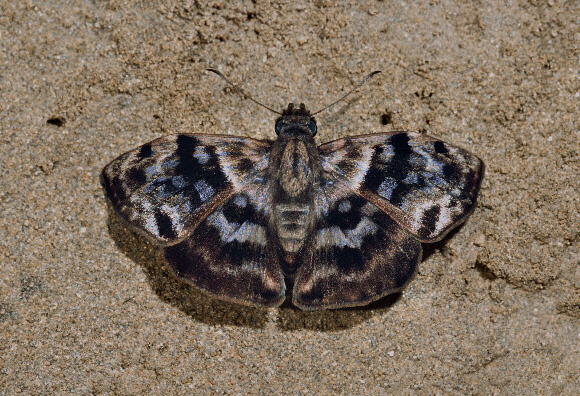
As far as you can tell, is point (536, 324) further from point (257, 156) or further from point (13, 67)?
point (13, 67)

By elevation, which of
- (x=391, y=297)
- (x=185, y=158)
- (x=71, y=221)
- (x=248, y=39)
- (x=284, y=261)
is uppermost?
(x=248, y=39)

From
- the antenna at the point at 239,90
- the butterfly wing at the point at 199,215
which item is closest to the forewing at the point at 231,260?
the butterfly wing at the point at 199,215

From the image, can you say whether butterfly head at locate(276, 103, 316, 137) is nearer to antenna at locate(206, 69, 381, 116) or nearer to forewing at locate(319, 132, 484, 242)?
antenna at locate(206, 69, 381, 116)

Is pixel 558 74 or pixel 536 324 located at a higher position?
pixel 558 74

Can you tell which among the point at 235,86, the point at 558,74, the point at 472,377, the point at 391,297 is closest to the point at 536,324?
the point at 472,377

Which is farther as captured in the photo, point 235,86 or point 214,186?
point 235,86

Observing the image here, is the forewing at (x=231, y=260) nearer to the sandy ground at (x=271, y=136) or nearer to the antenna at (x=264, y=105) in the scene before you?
the sandy ground at (x=271, y=136)

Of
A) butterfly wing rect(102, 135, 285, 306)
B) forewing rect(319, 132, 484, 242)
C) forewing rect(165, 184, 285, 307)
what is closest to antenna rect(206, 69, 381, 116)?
forewing rect(319, 132, 484, 242)
